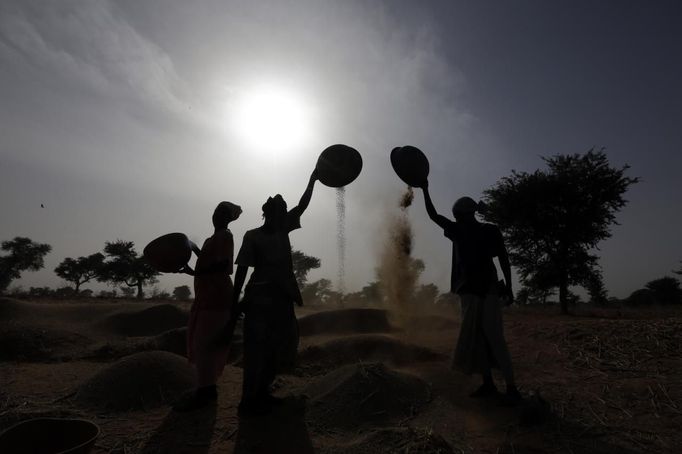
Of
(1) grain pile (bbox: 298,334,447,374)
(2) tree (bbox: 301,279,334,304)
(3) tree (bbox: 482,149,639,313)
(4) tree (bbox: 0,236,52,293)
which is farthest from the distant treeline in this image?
(4) tree (bbox: 0,236,52,293)

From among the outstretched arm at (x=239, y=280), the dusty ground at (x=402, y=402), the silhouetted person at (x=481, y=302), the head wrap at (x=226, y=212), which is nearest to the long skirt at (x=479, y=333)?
the silhouetted person at (x=481, y=302)

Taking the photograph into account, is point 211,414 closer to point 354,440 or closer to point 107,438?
point 107,438

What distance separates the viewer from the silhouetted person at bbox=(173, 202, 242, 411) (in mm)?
4586

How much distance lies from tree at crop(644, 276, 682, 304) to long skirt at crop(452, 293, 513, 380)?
109ft

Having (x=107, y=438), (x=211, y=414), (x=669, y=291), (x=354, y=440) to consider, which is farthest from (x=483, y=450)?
(x=669, y=291)

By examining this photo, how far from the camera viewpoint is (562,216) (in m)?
18.8

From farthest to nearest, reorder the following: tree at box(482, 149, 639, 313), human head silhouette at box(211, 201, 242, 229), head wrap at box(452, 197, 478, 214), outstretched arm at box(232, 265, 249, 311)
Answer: tree at box(482, 149, 639, 313) < head wrap at box(452, 197, 478, 214) < human head silhouette at box(211, 201, 242, 229) < outstretched arm at box(232, 265, 249, 311)

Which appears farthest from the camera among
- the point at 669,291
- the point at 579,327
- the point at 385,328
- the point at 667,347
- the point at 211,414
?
the point at 669,291

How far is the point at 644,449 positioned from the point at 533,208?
1753 centimetres

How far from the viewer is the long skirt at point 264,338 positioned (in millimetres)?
4270

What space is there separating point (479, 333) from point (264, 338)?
2.59 meters

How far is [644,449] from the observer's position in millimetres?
3354

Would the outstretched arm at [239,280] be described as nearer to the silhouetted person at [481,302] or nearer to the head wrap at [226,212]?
the head wrap at [226,212]

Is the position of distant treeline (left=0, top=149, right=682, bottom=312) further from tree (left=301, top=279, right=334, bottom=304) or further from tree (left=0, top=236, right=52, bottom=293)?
tree (left=0, top=236, right=52, bottom=293)
